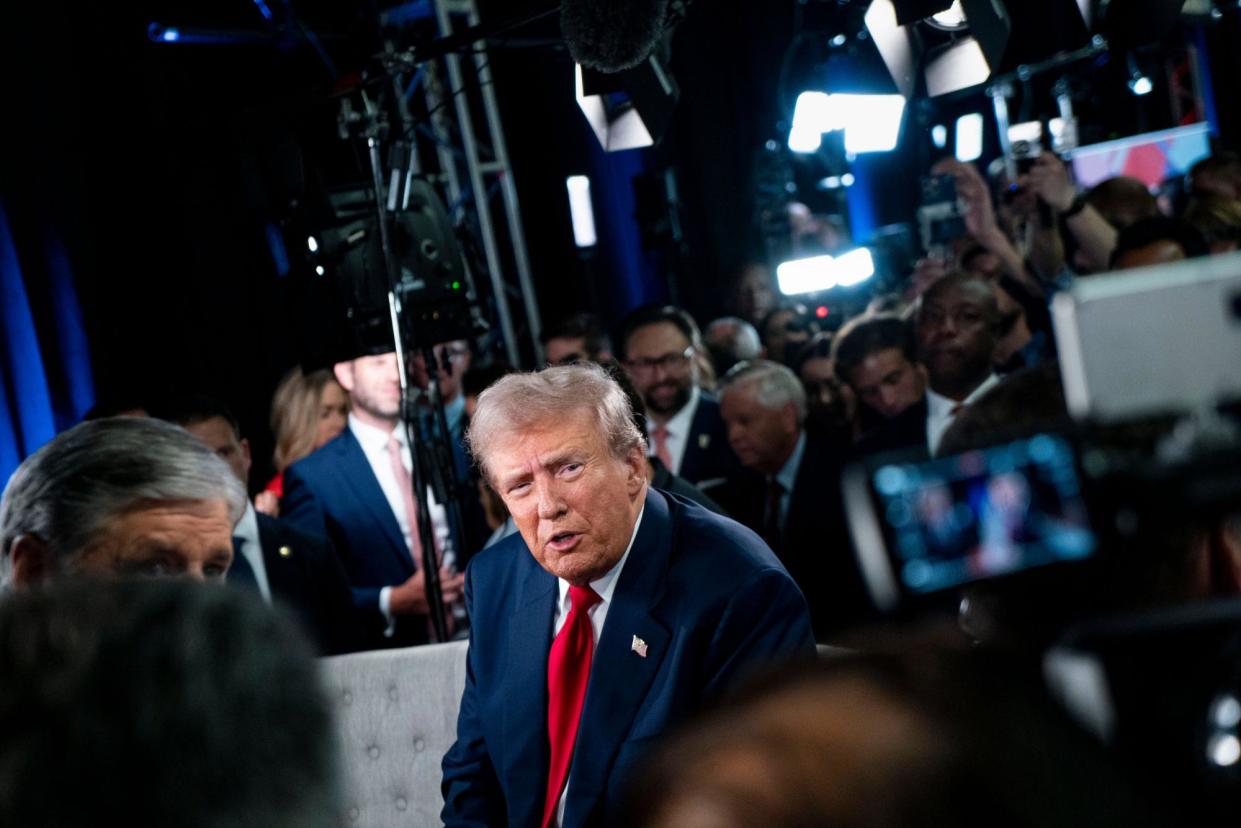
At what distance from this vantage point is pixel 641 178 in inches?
340

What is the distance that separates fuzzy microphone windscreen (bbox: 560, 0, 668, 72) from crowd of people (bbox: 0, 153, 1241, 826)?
3.74 ft

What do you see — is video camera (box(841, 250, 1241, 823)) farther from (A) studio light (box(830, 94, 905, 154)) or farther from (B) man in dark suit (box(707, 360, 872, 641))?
(A) studio light (box(830, 94, 905, 154))

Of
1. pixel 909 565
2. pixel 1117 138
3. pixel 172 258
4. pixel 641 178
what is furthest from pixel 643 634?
pixel 1117 138

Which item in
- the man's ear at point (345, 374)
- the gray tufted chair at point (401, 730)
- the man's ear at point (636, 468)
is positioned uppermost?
the man's ear at point (345, 374)

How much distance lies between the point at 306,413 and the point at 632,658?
3233 millimetres

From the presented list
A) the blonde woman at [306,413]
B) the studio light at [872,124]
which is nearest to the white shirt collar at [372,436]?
the blonde woman at [306,413]

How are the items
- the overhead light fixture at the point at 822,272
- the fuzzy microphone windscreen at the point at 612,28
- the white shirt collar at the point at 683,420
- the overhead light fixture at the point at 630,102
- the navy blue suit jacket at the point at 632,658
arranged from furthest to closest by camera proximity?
the overhead light fixture at the point at 822,272 → the white shirt collar at the point at 683,420 → the overhead light fixture at the point at 630,102 → the fuzzy microphone windscreen at the point at 612,28 → the navy blue suit jacket at the point at 632,658

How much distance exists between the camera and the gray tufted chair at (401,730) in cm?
297

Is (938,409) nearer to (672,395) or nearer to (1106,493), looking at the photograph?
(672,395)

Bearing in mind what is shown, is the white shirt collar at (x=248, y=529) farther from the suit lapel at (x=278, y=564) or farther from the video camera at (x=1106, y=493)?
the video camera at (x=1106, y=493)

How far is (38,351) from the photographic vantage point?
4965 millimetres

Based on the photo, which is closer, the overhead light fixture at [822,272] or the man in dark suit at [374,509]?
the man in dark suit at [374,509]

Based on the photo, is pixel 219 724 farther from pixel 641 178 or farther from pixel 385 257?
pixel 641 178

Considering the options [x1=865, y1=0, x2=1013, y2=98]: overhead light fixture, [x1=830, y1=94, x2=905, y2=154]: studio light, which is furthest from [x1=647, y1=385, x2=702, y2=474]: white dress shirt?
[x1=830, y1=94, x2=905, y2=154]: studio light
